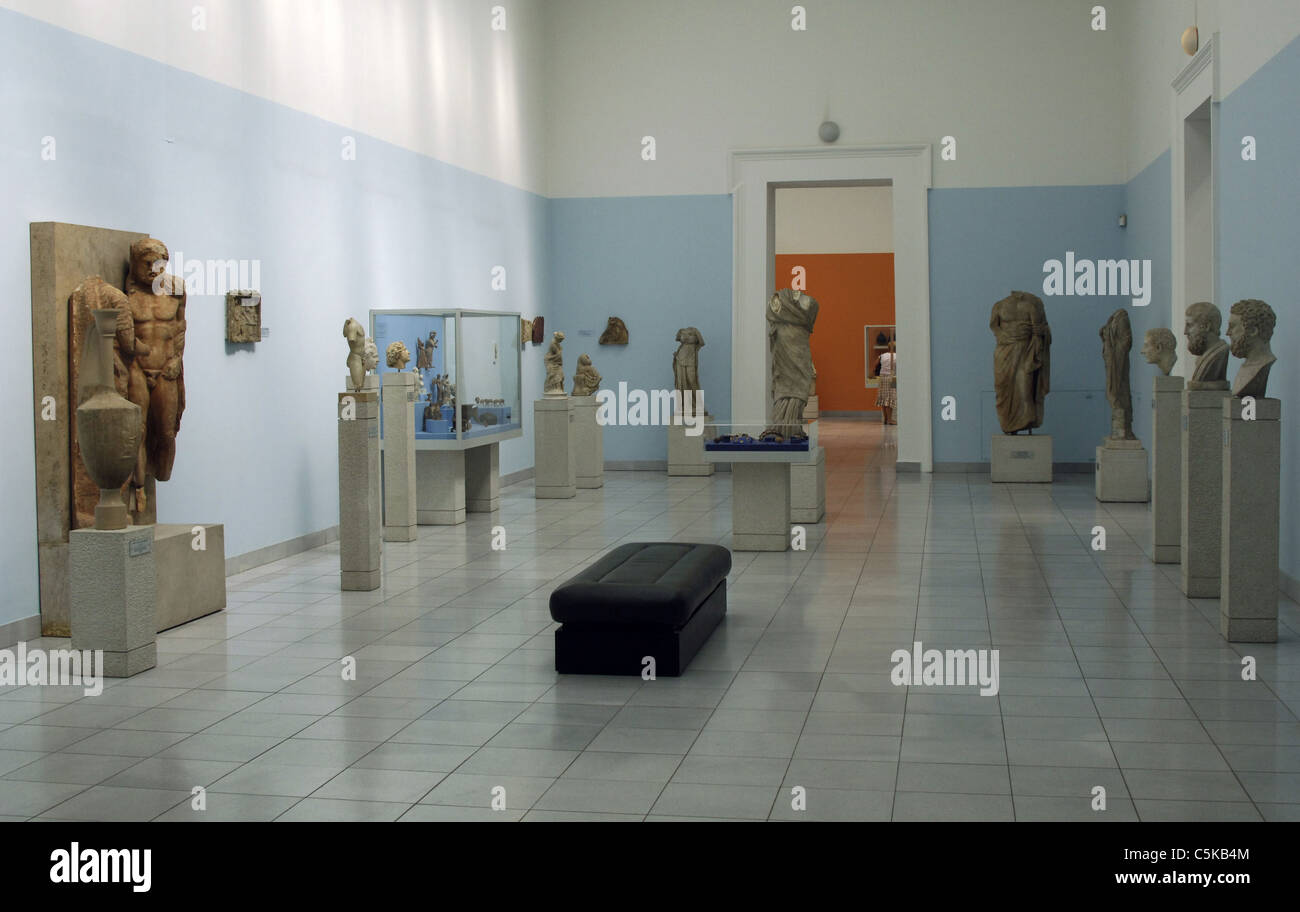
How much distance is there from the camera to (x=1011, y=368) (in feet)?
54.8

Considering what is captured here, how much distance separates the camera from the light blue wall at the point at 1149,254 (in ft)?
48.2

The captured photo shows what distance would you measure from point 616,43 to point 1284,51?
469 inches

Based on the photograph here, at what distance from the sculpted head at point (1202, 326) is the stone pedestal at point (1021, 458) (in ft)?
25.1

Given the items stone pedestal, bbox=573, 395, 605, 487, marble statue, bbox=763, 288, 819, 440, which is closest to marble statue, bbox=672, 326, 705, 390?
stone pedestal, bbox=573, 395, 605, 487

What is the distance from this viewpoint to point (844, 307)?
97.0 ft

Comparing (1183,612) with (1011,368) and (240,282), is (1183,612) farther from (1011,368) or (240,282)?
(1011,368)

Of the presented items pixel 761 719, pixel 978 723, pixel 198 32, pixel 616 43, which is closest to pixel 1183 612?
pixel 978 723

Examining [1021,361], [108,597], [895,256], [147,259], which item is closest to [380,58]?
[147,259]

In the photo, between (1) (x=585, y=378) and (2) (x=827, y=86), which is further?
(2) (x=827, y=86)

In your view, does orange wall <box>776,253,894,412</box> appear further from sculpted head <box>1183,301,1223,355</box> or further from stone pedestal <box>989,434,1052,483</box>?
sculpted head <box>1183,301,1223,355</box>

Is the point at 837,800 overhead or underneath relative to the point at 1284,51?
underneath

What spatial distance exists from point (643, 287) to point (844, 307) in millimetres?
11037

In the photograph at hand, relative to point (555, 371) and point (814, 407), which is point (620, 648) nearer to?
point (555, 371)

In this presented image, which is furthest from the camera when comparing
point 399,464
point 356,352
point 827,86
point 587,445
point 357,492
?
point 827,86
